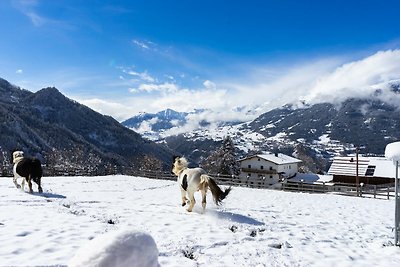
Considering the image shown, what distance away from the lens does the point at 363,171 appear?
5328cm

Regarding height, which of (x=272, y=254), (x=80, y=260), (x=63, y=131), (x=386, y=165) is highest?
(x=63, y=131)

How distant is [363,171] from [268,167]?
2041 centimetres

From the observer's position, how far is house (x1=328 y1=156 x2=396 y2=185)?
52.1 metres

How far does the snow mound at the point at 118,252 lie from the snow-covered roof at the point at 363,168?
5452 cm

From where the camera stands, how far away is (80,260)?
7.91ft

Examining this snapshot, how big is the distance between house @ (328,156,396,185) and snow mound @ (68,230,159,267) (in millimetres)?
54417

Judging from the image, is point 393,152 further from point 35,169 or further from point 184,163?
point 35,169

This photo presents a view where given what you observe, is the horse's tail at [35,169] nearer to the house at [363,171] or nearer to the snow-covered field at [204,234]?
the snow-covered field at [204,234]

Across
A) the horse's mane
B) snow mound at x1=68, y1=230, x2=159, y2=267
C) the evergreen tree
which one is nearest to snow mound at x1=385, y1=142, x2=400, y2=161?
the horse's mane

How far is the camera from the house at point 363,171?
2051 inches

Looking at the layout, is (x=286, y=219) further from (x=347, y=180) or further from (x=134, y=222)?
Result: (x=347, y=180)

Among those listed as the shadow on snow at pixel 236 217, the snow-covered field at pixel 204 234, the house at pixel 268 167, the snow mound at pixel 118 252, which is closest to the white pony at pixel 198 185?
the shadow on snow at pixel 236 217

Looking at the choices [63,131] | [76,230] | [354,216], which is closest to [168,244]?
[76,230]

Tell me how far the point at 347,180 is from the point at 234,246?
169 feet
